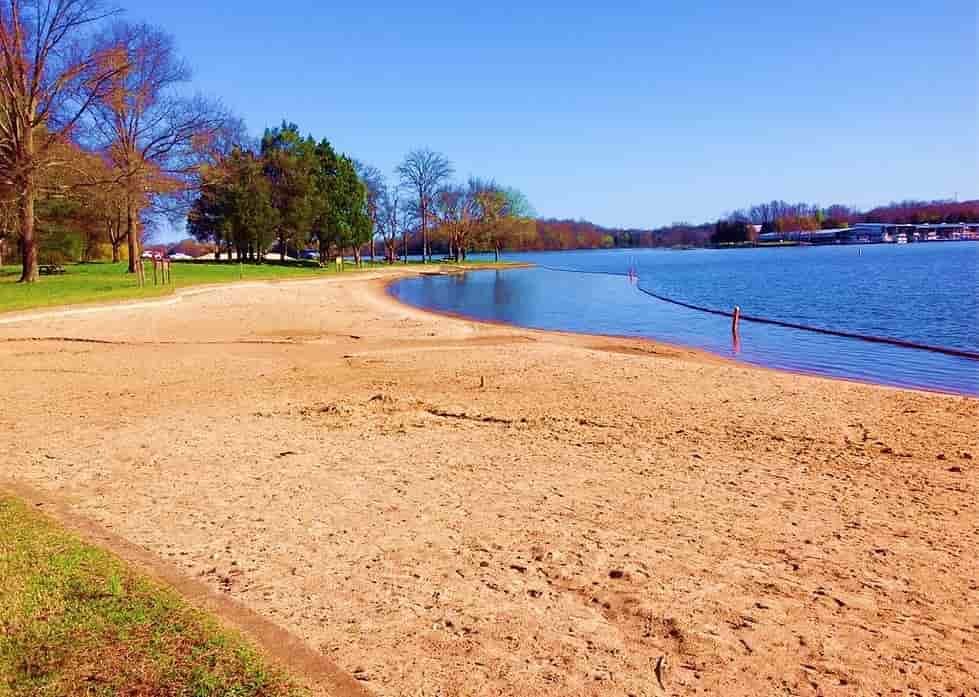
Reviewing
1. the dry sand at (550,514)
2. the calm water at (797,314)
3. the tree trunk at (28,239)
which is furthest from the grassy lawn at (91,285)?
the dry sand at (550,514)

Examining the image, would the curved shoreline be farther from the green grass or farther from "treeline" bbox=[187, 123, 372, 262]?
"treeline" bbox=[187, 123, 372, 262]

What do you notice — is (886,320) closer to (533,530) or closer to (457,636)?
(533,530)

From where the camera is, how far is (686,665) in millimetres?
3770

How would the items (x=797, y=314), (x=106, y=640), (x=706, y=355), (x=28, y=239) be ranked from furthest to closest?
1. (x=28, y=239)
2. (x=797, y=314)
3. (x=706, y=355)
4. (x=106, y=640)

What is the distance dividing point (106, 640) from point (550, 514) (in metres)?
3.53

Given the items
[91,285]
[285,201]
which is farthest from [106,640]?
[285,201]

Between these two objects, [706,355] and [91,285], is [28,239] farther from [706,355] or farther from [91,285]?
[706,355]

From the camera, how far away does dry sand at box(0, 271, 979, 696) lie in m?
3.88

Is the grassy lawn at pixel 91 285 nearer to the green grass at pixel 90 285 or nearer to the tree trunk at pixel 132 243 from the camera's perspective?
the green grass at pixel 90 285

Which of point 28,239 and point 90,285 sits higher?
point 28,239

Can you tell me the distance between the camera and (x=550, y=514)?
6.05 m

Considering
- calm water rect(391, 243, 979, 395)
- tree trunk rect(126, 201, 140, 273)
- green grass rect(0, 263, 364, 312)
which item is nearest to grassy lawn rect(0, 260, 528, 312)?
green grass rect(0, 263, 364, 312)

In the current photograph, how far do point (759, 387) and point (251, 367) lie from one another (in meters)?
9.38

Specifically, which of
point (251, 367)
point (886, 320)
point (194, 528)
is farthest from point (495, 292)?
point (194, 528)
